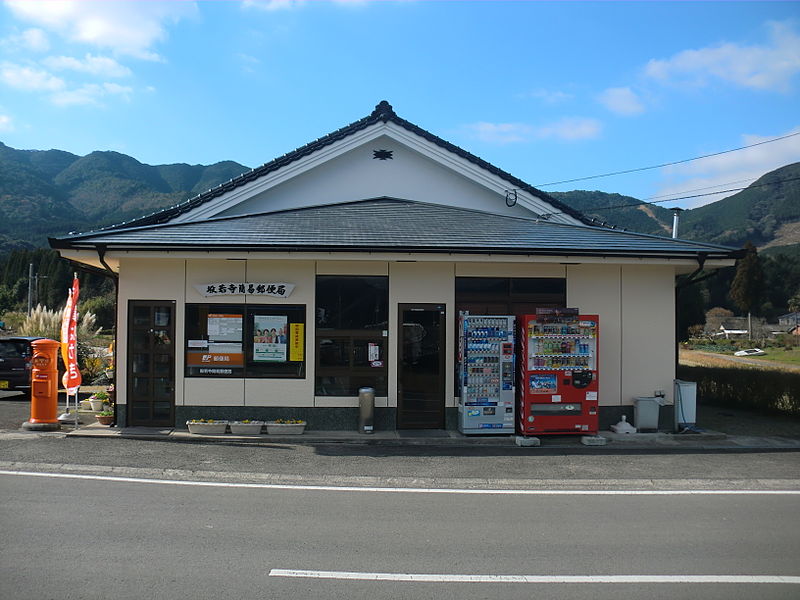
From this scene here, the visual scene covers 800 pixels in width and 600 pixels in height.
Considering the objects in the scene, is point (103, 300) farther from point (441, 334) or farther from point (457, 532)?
point (457, 532)

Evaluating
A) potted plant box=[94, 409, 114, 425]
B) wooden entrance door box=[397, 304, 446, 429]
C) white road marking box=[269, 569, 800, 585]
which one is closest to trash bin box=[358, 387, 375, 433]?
wooden entrance door box=[397, 304, 446, 429]

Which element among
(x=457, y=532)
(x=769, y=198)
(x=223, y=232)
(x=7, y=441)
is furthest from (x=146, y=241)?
(x=769, y=198)

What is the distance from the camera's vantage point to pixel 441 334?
1195 centimetres

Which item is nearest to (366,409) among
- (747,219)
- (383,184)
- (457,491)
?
(457,491)

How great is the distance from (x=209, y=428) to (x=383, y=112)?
850 cm

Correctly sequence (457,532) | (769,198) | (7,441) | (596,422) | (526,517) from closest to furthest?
1. (457,532)
2. (526,517)
3. (7,441)
4. (596,422)
5. (769,198)

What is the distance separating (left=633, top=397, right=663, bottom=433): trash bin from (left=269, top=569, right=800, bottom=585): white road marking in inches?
281

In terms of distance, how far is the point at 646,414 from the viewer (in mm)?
12055

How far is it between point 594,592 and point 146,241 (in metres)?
9.28

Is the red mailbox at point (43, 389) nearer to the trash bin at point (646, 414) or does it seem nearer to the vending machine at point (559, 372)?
the vending machine at point (559, 372)

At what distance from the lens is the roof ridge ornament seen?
49.7 feet

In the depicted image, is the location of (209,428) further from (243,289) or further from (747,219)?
(747,219)

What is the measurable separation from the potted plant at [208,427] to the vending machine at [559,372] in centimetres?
543

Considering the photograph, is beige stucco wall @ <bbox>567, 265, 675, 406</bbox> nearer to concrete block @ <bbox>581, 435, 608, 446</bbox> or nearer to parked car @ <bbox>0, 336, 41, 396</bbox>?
concrete block @ <bbox>581, 435, 608, 446</bbox>
